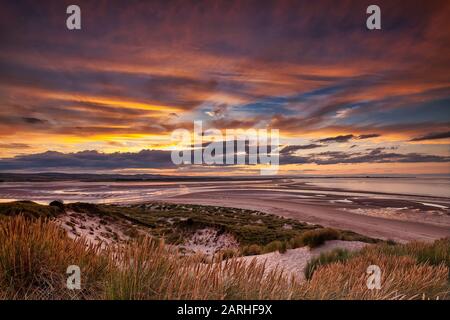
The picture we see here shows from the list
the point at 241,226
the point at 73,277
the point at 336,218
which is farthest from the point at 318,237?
the point at 73,277

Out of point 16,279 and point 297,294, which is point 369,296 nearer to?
point 297,294

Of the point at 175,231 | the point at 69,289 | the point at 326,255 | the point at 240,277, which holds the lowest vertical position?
the point at 175,231

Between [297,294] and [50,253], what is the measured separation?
277cm

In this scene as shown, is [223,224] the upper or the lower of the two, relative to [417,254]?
lower

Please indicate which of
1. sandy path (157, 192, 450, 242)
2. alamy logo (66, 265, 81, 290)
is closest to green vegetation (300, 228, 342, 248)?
sandy path (157, 192, 450, 242)

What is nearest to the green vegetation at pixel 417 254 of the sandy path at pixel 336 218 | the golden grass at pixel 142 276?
the golden grass at pixel 142 276

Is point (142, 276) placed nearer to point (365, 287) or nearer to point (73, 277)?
point (73, 277)

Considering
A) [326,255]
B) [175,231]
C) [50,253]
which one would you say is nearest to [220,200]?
[175,231]

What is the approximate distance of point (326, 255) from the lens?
10.2 m

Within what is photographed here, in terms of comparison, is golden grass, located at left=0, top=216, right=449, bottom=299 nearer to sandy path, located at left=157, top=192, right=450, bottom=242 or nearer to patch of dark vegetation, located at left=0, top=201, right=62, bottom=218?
patch of dark vegetation, located at left=0, top=201, right=62, bottom=218

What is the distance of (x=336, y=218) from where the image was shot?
2462 centimetres

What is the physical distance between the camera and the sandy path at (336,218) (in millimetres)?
18703

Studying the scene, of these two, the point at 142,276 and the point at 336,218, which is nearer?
the point at 142,276
